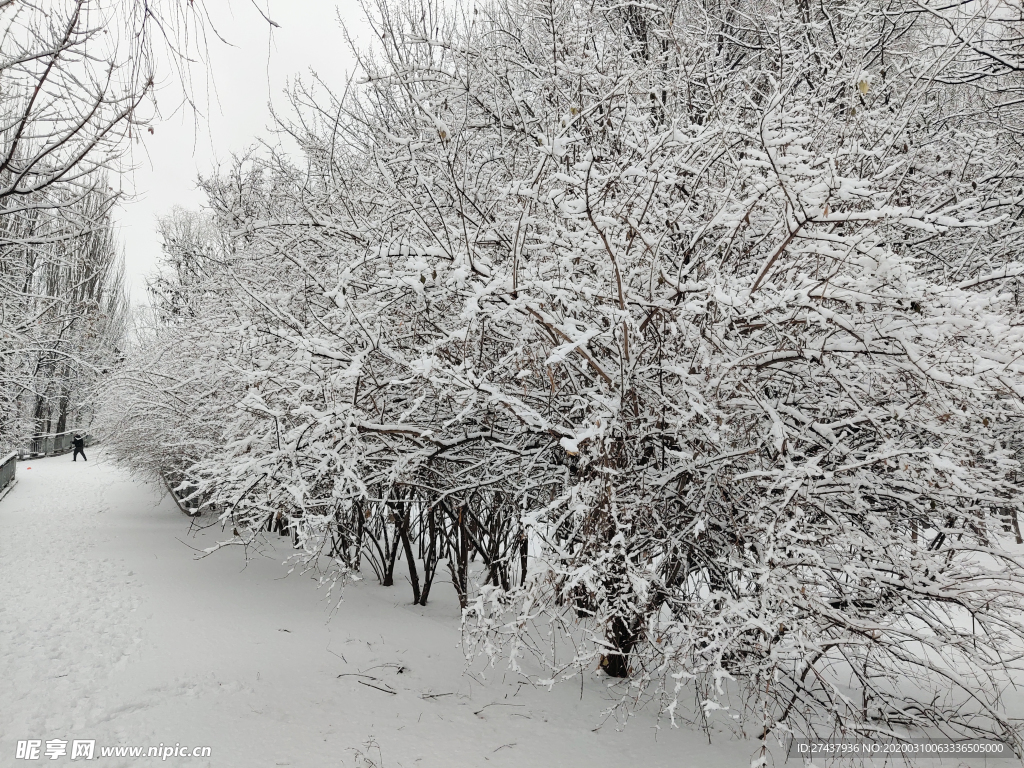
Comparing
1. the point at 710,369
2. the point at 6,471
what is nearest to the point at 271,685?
the point at 710,369

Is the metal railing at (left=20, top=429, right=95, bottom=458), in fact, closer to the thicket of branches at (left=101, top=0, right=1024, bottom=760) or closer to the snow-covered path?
the snow-covered path

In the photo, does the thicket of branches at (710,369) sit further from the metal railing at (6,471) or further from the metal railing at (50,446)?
the metal railing at (50,446)

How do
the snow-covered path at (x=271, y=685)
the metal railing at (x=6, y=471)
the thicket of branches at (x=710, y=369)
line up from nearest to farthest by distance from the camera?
the thicket of branches at (x=710, y=369) < the snow-covered path at (x=271, y=685) < the metal railing at (x=6, y=471)

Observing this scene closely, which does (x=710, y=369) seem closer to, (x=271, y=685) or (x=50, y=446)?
(x=271, y=685)

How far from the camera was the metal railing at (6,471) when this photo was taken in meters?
16.9

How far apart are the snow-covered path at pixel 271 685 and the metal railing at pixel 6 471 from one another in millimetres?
10468

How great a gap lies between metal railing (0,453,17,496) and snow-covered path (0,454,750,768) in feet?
34.3

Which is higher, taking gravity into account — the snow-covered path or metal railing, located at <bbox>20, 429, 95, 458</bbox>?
metal railing, located at <bbox>20, 429, 95, 458</bbox>

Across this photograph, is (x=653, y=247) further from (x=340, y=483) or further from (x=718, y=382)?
(x=340, y=483)

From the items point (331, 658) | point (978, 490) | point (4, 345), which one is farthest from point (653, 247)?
point (4, 345)

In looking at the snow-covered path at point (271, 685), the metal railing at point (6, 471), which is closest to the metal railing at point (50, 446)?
the metal railing at point (6, 471)

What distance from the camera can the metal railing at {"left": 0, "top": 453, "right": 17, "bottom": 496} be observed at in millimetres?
16875

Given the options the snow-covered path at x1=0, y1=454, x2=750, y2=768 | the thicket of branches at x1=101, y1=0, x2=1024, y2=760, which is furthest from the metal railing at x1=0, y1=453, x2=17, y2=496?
the thicket of branches at x1=101, y1=0, x2=1024, y2=760

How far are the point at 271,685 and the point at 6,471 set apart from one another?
17415 mm
